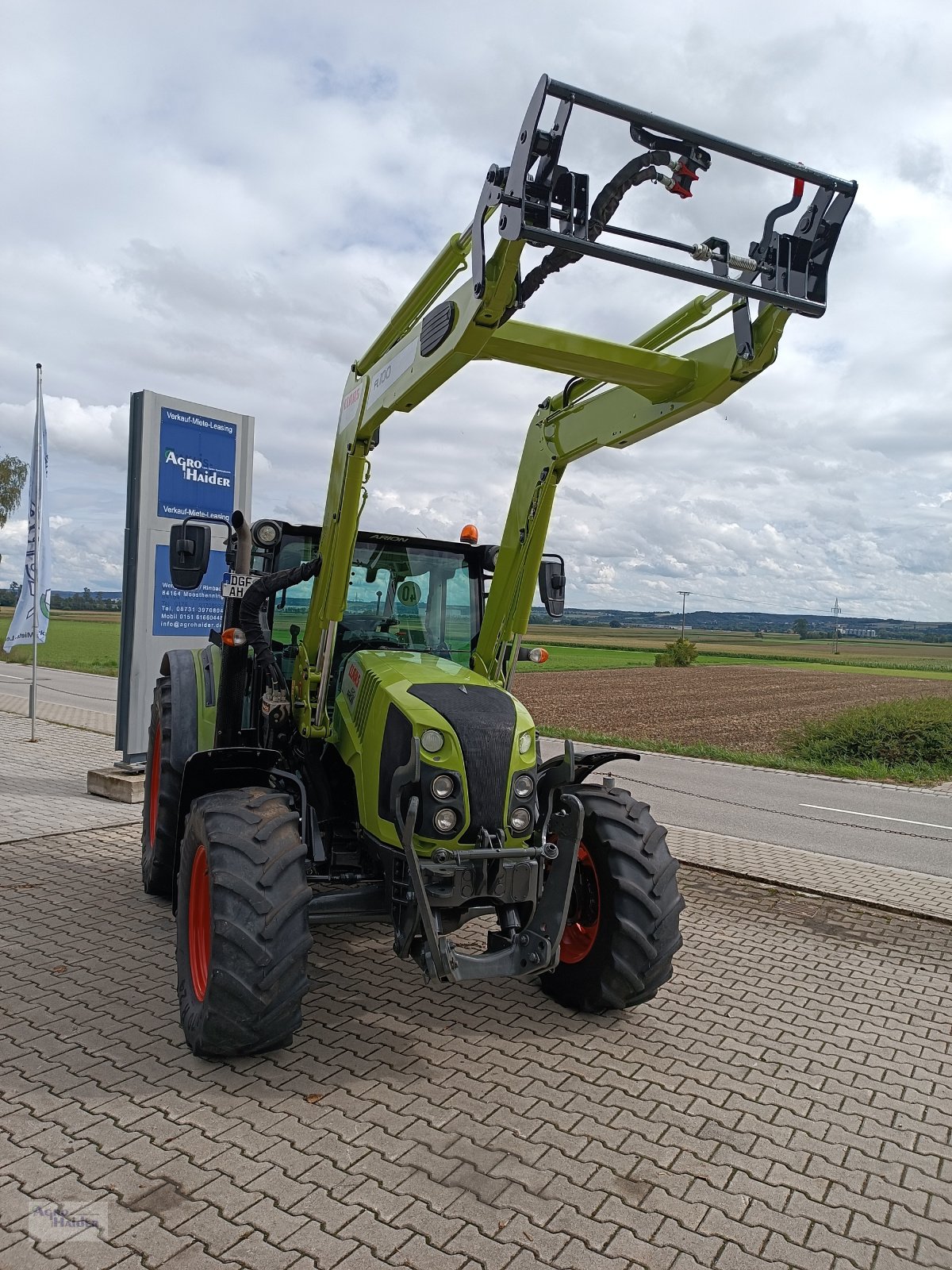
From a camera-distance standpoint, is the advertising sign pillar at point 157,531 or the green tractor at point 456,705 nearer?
the green tractor at point 456,705

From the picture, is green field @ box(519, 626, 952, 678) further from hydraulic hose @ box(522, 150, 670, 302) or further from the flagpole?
hydraulic hose @ box(522, 150, 670, 302)

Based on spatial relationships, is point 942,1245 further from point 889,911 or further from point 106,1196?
point 889,911

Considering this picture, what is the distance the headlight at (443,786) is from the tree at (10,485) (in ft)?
142

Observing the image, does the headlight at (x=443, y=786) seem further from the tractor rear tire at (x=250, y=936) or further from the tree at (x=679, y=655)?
the tree at (x=679, y=655)

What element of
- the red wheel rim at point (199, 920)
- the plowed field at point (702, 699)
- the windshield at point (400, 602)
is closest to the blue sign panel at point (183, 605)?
the windshield at point (400, 602)

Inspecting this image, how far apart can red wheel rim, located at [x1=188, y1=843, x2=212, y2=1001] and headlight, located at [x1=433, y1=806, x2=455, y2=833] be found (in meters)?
0.99

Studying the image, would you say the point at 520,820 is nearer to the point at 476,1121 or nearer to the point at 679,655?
the point at 476,1121

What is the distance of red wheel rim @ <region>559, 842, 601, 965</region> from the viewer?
4527 mm

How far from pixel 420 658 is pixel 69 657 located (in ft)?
114

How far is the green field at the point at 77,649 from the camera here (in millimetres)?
30828

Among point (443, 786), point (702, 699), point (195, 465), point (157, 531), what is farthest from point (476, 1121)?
point (702, 699)

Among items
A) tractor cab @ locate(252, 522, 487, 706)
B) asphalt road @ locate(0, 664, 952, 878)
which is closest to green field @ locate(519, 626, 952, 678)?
asphalt road @ locate(0, 664, 952, 878)

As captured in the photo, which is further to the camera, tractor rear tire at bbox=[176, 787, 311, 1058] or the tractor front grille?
the tractor front grille

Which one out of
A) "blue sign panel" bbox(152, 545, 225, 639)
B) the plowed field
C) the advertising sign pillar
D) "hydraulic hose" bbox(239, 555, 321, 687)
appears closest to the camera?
"hydraulic hose" bbox(239, 555, 321, 687)
